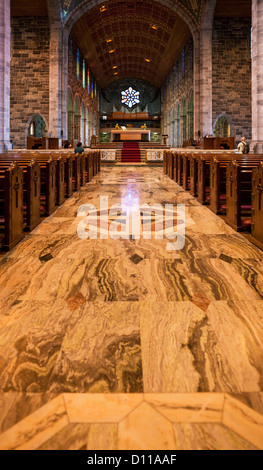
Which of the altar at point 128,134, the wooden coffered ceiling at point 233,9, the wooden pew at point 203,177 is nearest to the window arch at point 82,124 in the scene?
the altar at point 128,134

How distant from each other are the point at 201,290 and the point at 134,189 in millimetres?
5772

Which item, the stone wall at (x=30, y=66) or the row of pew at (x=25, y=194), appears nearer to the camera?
the row of pew at (x=25, y=194)

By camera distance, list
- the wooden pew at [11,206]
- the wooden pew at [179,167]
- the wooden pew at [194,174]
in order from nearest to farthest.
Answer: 1. the wooden pew at [11,206]
2. the wooden pew at [194,174]
3. the wooden pew at [179,167]

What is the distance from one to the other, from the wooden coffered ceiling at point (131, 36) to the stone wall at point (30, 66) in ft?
6.72

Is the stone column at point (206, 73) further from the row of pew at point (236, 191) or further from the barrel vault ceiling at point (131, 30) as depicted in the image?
the row of pew at point (236, 191)

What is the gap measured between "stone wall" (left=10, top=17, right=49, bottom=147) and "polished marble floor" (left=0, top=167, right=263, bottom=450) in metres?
16.2

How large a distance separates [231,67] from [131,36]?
9067 mm

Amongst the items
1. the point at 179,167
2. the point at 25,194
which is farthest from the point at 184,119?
the point at 25,194

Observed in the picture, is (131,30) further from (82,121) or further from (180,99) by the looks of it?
(82,121)

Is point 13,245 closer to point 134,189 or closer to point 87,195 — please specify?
point 87,195

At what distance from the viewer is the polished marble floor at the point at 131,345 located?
4.36ft

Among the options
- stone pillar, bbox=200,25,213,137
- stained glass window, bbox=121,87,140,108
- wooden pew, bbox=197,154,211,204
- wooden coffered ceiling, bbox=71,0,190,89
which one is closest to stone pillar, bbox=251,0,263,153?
wooden pew, bbox=197,154,211,204

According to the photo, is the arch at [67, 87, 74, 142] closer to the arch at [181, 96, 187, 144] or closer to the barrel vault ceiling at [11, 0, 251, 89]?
the barrel vault ceiling at [11, 0, 251, 89]

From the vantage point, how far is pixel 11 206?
3.70 metres
